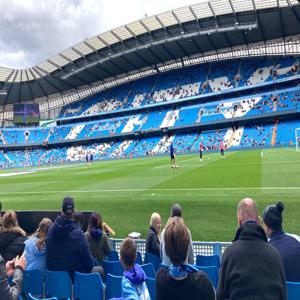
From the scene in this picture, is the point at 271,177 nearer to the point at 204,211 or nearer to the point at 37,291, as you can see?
the point at 204,211

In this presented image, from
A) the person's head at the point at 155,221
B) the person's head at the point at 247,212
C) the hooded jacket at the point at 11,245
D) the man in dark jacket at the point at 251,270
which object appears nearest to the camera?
the man in dark jacket at the point at 251,270

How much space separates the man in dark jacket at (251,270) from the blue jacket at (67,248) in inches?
114

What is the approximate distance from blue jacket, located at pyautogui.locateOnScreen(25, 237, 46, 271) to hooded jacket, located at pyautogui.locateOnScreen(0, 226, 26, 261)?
0.69ft

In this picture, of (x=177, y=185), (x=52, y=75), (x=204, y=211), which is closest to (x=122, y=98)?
(x=52, y=75)

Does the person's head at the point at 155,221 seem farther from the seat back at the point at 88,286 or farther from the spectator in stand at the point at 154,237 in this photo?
the seat back at the point at 88,286

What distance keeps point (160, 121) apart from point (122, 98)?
17.4m

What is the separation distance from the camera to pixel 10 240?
6.02 metres

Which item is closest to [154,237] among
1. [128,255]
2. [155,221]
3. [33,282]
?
[155,221]

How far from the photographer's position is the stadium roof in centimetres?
5741

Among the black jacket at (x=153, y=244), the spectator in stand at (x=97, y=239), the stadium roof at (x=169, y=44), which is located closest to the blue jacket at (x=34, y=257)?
the spectator in stand at (x=97, y=239)

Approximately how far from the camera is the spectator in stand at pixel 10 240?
596 cm

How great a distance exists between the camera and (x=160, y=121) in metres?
82.1

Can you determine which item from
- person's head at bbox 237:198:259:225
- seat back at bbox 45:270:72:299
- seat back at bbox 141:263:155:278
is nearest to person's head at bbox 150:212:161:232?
seat back at bbox 141:263:155:278

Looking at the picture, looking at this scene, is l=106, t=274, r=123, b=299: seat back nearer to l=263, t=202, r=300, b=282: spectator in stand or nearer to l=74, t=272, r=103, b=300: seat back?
l=74, t=272, r=103, b=300: seat back
